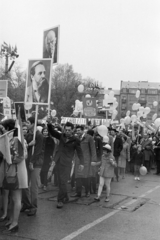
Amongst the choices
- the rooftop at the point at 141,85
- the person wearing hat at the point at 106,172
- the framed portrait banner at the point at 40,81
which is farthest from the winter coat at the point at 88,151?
Answer: the rooftop at the point at 141,85

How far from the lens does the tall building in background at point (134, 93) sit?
11762 cm

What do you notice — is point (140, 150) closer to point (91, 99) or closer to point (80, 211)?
point (91, 99)

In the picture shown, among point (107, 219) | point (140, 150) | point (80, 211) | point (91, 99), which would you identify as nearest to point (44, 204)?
point (80, 211)

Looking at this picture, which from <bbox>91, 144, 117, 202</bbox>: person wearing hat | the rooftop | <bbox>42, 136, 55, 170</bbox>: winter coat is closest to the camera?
<bbox>91, 144, 117, 202</bbox>: person wearing hat

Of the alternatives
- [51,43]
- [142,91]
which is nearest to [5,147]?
Result: [51,43]

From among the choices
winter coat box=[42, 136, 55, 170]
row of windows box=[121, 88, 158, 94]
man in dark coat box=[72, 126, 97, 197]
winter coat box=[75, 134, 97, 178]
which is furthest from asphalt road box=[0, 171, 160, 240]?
row of windows box=[121, 88, 158, 94]

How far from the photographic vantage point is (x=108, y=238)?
534cm

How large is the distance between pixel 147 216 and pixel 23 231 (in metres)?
2.48

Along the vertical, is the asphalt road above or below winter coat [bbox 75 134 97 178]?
below

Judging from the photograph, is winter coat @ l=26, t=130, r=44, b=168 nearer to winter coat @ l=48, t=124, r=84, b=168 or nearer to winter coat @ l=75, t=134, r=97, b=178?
winter coat @ l=48, t=124, r=84, b=168

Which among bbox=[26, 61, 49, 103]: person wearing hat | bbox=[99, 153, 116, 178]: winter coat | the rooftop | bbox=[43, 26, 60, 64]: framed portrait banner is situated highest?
the rooftop

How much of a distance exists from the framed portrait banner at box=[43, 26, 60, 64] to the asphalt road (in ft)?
15.5

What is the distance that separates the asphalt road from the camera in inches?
214

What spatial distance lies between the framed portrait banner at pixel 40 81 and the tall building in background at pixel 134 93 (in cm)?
10863
